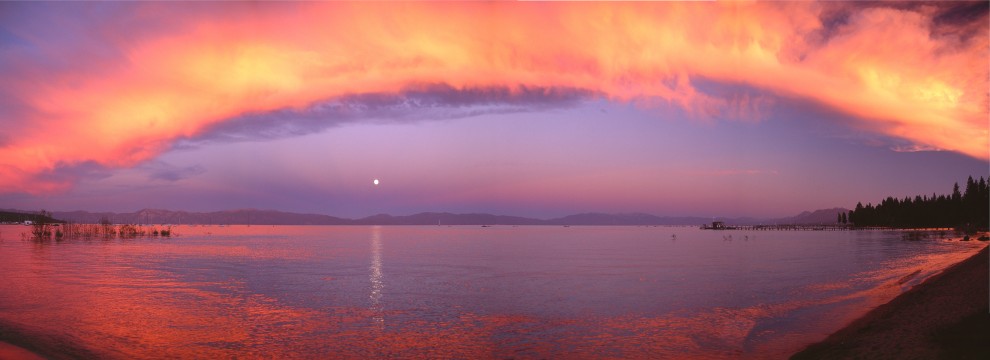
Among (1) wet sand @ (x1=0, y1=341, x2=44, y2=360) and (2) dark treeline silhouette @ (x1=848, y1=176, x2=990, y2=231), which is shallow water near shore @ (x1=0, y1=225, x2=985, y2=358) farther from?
(2) dark treeline silhouette @ (x1=848, y1=176, x2=990, y2=231)

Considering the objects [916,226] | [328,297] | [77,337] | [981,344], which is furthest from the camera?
[916,226]

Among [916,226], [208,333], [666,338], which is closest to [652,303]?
[666,338]

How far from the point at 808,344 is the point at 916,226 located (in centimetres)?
22414

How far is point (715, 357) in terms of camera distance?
19266 mm

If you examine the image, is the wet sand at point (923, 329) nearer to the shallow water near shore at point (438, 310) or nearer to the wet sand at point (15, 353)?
the shallow water near shore at point (438, 310)

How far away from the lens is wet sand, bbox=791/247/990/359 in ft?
50.2

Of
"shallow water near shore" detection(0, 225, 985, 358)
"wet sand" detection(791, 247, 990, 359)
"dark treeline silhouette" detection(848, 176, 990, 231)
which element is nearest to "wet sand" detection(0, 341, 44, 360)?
"shallow water near shore" detection(0, 225, 985, 358)

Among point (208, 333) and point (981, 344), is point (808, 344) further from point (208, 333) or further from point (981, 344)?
point (208, 333)

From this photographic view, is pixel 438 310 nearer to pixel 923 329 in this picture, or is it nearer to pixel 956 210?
pixel 923 329

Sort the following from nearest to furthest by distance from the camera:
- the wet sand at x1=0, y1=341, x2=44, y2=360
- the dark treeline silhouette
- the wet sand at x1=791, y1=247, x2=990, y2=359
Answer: the wet sand at x1=791, y1=247, x2=990, y2=359 → the wet sand at x1=0, y1=341, x2=44, y2=360 → the dark treeline silhouette

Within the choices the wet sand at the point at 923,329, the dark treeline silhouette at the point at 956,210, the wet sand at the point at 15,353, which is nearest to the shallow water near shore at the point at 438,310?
the wet sand at the point at 923,329

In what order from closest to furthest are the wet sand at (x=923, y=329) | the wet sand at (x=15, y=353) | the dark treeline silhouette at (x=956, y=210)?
1. the wet sand at (x=923, y=329)
2. the wet sand at (x=15, y=353)
3. the dark treeline silhouette at (x=956, y=210)

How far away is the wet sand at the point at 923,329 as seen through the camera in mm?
15312

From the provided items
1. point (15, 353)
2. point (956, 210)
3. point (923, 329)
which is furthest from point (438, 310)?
point (956, 210)
